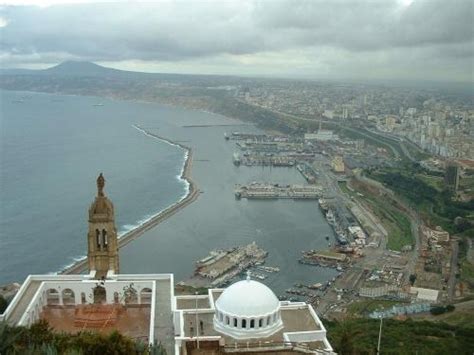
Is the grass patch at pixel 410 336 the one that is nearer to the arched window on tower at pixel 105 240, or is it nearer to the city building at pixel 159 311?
the city building at pixel 159 311

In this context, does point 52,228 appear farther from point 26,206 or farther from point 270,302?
point 270,302

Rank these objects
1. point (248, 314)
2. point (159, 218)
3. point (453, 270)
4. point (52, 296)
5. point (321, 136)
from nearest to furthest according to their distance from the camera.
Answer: point (248, 314) → point (52, 296) → point (453, 270) → point (159, 218) → point (321, 136)

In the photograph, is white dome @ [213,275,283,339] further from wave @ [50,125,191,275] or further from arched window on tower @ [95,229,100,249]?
wave @ [50,125,191,275]

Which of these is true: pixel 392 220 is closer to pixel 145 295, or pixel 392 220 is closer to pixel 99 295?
pixel 145 295

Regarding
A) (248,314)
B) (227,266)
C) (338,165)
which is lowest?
(227,266)

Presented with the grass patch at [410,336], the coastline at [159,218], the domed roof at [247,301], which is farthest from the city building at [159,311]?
the coastline at [159,218]

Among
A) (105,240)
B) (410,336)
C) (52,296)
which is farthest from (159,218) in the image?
(52,296)

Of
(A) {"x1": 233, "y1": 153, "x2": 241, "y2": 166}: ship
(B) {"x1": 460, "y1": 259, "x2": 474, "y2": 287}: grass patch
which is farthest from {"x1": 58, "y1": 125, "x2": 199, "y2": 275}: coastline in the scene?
(B) {"x1": 460, "y1": 259, "x2": 474, "y2": 287}: grass patch
